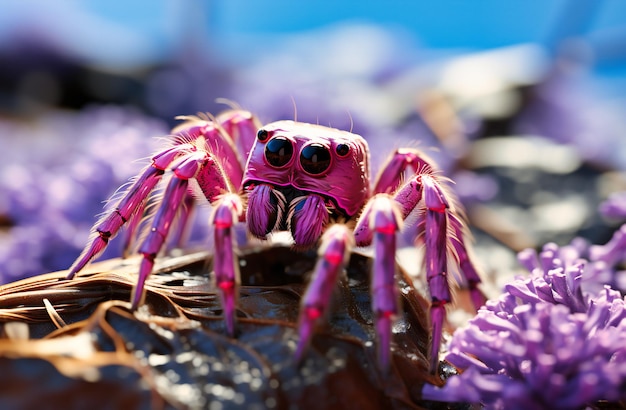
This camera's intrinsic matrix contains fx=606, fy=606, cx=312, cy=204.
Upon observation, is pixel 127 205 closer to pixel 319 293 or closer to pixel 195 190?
pixel 195 190

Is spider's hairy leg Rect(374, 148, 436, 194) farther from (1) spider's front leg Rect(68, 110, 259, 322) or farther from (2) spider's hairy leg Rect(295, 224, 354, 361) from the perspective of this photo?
(2) spider's hairy leg Rect(295, 224, 354, 361)

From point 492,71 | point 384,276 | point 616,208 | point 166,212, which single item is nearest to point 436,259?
point 384,276

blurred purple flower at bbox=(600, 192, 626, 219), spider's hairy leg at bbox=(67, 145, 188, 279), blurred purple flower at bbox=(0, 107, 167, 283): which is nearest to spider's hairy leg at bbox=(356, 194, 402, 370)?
spider's hairy leg at bbox=(67, 145, 188, 279)

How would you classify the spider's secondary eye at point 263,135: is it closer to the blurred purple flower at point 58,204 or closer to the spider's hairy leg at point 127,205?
the spider's hairy leg at point 127,205

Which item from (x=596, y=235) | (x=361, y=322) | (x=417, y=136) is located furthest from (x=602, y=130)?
(x=361, y=322)

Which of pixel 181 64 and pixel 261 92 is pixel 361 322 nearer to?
pixel 261 92

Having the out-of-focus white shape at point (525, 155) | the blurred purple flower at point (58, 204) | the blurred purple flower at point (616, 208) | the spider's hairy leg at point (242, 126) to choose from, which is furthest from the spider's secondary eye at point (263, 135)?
the out-of-focus white shape at point (525, 155)
